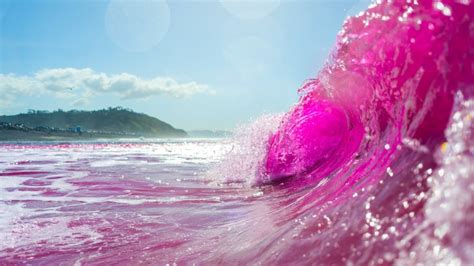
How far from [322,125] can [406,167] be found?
13.2 feet

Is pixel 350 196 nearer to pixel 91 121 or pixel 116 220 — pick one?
pixel 116 220

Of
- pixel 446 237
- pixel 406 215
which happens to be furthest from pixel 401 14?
pixel 446 237

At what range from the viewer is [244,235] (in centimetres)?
276

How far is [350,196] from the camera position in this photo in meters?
2.15

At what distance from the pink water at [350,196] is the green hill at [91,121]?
5119 inches

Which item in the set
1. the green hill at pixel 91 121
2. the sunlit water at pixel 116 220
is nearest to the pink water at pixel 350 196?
the sunlit water at pixel 116 220

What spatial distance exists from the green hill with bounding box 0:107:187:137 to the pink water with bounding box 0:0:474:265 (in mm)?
130014

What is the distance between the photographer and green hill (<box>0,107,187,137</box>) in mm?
136125

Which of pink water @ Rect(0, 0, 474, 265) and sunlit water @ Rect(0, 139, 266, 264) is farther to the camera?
sunlit water @ Rect(0, 139, 266, 264)

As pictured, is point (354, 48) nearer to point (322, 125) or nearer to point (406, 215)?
point (406, 215)

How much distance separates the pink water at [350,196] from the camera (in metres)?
1.33

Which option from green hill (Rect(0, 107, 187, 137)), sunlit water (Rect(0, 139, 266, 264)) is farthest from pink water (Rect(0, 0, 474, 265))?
green hill (Rect(0, 107, 187, 137))

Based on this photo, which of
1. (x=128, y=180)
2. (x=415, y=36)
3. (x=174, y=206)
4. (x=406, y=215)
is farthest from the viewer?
(x=128, y=180)

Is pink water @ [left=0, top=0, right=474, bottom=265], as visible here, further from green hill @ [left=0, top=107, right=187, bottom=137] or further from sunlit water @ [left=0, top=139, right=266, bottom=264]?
green hill @ [left=0, top=107, right=187, bottom=137]
